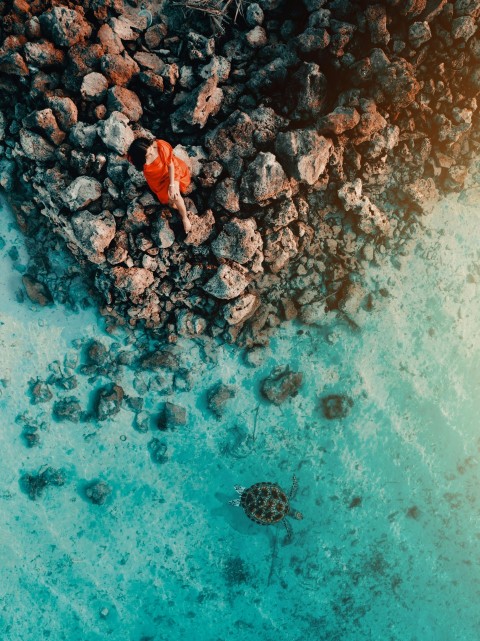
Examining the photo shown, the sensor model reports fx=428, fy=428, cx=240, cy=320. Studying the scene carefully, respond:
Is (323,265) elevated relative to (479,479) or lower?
elevated

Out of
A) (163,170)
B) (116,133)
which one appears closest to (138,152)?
(116,133)

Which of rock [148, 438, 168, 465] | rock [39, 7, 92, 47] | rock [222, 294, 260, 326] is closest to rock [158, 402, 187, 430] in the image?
rock [148, 438, 168, 465]

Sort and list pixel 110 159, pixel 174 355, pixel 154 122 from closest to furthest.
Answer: pixel 110 159 → pixel 154 122 → pixel 174 355

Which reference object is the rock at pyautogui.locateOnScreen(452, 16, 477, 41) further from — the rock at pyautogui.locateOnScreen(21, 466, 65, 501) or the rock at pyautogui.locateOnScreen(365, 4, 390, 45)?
the rock at pyautogui.locateOnScreen(21, 466, 65, 501)

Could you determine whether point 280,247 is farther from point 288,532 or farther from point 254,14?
point 288,532

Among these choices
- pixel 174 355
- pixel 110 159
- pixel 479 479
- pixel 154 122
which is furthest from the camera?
pixel 479 479

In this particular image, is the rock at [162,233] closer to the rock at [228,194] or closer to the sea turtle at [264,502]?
the rock at [228,194]

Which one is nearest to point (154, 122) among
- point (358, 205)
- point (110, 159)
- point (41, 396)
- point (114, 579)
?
point (110, 159)

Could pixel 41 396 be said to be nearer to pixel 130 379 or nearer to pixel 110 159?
pixel 130 379
